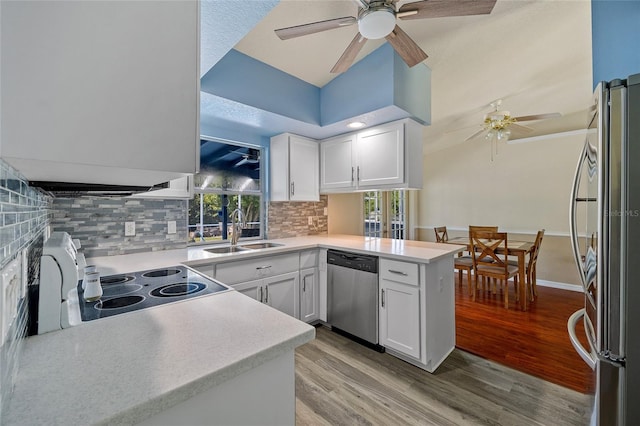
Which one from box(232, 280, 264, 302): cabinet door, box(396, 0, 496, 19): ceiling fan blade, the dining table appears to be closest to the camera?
box(396, 0, 496, 19): ceiling fan blade

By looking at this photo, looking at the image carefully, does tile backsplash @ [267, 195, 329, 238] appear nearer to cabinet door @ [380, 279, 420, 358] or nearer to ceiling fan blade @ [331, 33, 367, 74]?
cabinet door @ [380, 279, 420, 358]

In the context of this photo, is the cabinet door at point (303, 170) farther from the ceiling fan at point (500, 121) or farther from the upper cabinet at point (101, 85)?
the ceiling fan at point (500, 121)

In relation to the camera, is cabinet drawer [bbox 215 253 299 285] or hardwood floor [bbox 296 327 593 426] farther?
cabinet drawer [bbox 215 253 299 285]

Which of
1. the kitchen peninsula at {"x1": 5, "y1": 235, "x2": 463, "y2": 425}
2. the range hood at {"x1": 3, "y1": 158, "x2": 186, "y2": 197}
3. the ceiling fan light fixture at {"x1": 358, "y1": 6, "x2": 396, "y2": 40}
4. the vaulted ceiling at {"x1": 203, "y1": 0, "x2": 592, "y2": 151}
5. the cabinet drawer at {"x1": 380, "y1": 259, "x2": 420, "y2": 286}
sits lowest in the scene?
the cabinet drawer at {"x1": 380, "y1": 259, "x2": 420, "y2": 286}

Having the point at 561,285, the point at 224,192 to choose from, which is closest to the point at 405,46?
the point at 224,192

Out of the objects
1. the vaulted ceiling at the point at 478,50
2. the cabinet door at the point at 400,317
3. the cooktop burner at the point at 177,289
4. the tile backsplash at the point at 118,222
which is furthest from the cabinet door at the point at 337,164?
the cooktop burner at the point at 177,289

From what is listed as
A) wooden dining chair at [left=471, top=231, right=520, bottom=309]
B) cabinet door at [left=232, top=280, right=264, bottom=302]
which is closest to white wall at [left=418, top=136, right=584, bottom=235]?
A: wooden dining chair at [left=471, top=231, right=520, bottom=309]

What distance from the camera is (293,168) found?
3.00 metres

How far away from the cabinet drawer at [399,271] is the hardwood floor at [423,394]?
0.68 meters

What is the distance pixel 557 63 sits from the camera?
301 centimetres

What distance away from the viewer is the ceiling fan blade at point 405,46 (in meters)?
1.59

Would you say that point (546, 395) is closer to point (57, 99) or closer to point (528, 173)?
point (57, 99)

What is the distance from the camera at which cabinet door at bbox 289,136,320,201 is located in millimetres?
2984

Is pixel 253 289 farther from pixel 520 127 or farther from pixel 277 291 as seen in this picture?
pixel 520 127
